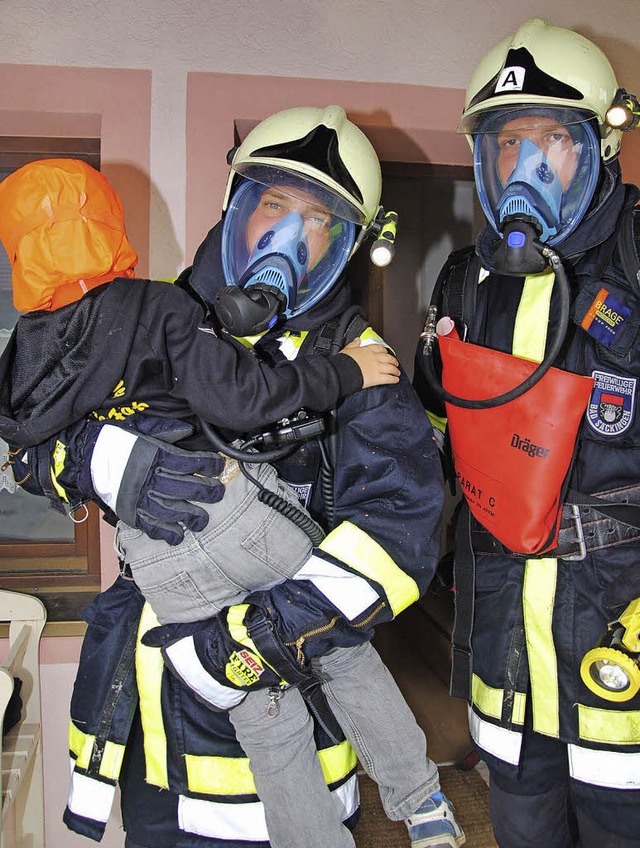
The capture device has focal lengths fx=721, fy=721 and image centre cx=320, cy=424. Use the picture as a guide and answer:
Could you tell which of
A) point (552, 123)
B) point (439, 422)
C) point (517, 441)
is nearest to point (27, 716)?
point (439, 422)

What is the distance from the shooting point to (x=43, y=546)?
277 cm

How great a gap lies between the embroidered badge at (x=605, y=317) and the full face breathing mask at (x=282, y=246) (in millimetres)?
568

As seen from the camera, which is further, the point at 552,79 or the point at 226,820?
the point at 552,79

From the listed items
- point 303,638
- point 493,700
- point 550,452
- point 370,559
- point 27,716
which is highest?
point 550,452

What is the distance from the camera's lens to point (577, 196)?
1631 mm

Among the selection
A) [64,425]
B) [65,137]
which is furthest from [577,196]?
[65,137]

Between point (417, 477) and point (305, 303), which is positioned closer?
point (417, 477)

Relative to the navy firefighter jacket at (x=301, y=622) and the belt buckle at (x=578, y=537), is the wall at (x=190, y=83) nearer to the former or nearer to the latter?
the navy firefighter jacket at (x=301, y=622)

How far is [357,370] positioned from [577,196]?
0.66 meters

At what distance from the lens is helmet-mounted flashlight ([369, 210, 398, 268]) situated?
1.63m

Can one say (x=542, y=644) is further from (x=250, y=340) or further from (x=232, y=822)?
(x=250, y=340)

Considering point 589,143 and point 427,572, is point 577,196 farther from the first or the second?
point 427,572

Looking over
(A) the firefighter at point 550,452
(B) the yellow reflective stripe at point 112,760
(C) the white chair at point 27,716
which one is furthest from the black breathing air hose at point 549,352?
(C) the white chair at point 27,716

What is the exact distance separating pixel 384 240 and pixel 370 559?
2.38ft
